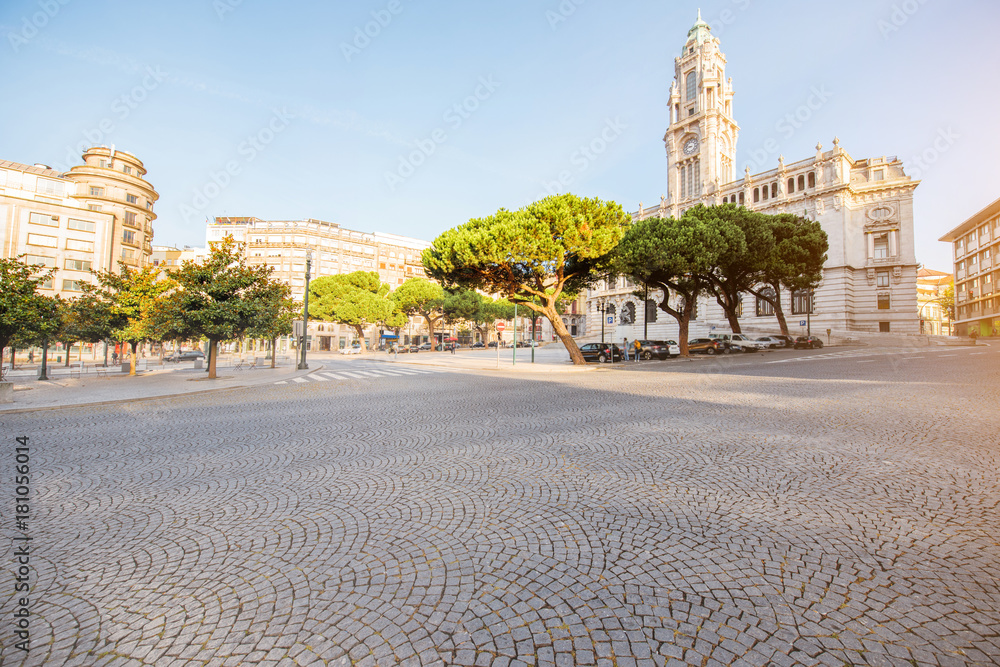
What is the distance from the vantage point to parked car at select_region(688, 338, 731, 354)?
32.8 meters

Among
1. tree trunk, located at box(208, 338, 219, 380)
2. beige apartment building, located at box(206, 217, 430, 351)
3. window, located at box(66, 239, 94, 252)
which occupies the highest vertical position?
beige apartment building, located at box(206, 217, 430, 351)

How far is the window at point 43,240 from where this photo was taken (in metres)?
42.4

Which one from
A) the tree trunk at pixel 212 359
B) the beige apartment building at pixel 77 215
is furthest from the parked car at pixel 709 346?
the beige apartment building at pixel 77 215

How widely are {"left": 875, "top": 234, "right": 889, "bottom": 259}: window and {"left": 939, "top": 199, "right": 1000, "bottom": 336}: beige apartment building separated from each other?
16585 millimetres

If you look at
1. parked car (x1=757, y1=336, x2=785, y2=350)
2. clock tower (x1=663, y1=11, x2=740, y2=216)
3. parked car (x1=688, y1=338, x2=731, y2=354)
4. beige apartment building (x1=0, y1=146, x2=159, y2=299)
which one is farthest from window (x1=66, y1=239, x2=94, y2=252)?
clock tower (x1=663, y1=11, x2=740, y2=216)

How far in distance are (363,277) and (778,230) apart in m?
51.1

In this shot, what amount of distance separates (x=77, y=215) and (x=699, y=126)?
7669cm

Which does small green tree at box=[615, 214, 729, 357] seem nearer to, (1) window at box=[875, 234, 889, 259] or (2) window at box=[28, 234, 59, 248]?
(1) window at box=[875, 234, 889, 259]

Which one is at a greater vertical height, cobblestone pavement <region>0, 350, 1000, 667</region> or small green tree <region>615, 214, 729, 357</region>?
small green tree <region>615, 214, 729, 357</region>

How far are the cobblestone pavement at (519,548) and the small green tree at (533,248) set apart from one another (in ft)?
49.8

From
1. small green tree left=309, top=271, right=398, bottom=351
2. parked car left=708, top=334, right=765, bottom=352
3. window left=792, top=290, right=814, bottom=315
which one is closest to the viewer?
parked car left=708, top=334, right=765, bottom=352

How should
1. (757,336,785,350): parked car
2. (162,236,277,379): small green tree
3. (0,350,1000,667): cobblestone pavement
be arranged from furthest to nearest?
(757,336,785,350): parked car < (162,236,277,379): small green tree < (0,350,1000,667): cobblestone pavement

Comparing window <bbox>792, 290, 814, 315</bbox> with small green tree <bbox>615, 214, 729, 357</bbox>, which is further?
window <bbox>792, 290, 814, 315</bbox>

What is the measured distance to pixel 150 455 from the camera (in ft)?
18.6
